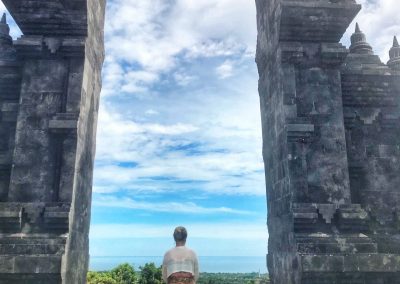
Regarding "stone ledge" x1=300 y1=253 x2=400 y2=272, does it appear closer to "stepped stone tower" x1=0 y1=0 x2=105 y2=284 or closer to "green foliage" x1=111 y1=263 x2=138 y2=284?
"stepped stone tower" x1=0 y1=0 x2=105 y2=284

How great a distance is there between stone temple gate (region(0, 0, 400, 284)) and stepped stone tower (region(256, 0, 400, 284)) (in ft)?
0.08

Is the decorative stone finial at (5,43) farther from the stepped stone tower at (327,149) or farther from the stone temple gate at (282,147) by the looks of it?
the stepped stone tower at (327,149)

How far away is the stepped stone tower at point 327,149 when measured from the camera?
353 inches

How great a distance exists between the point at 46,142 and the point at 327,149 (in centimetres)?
615

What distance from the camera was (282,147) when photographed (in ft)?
32.5

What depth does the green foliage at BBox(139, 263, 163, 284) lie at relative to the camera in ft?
87.9

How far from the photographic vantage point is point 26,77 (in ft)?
31.9

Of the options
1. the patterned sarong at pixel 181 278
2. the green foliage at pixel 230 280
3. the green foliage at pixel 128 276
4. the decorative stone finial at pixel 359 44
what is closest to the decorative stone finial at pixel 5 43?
the patterned sarong at pixel 181 278

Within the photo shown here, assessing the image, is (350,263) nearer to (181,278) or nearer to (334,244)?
(334,244)

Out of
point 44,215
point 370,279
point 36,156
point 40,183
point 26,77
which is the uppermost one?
point 26,77

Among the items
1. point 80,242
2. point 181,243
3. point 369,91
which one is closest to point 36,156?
point 80,242

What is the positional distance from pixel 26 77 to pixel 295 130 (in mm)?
6077

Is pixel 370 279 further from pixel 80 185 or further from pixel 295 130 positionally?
pixel 80 185

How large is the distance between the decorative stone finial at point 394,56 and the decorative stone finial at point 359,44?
0.74 m
